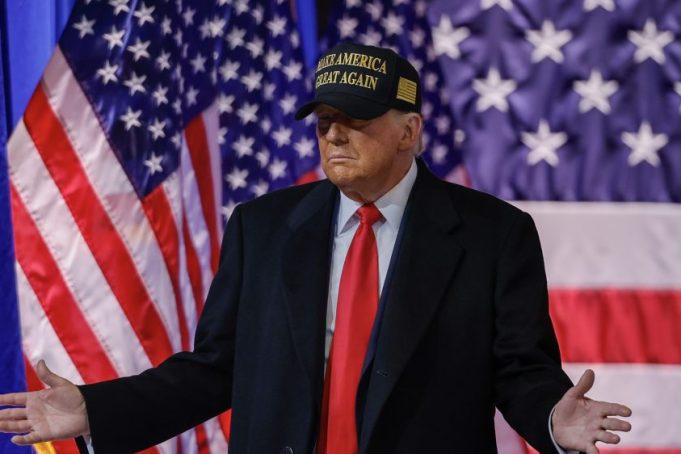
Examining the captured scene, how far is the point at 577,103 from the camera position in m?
2.88

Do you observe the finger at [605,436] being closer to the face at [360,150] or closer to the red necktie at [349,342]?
the red necktie at [349,342]

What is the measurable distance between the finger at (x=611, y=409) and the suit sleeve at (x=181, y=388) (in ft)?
2.36

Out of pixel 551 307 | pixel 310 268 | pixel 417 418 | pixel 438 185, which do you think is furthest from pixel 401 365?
pixel 551 307

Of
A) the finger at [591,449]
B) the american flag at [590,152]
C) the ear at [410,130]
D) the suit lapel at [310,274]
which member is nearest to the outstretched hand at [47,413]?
the suit lapel at [310,274]

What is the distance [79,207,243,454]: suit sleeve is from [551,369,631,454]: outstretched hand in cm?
65

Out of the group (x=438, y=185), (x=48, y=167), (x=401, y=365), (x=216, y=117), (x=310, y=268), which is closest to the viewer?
(x=401, y=365)

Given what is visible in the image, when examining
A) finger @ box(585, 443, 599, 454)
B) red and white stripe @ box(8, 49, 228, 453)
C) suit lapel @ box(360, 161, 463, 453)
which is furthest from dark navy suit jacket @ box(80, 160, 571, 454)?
red and white stripe @ box(8, 49, 228, 453)

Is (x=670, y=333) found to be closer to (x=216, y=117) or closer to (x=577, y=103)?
(x=577, y=103)

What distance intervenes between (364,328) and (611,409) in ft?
1.46

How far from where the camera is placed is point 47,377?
1.59 metres

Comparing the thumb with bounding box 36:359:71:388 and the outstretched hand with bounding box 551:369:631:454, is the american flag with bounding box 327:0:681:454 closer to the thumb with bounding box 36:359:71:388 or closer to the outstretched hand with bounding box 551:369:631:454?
the outstretched hand with bounding box 551:369:631:454

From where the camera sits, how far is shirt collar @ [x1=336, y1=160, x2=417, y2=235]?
69.8 inches

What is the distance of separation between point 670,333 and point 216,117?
1.61 m

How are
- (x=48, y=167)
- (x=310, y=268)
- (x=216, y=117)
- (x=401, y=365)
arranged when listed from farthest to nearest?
(x=216, y=117)
(x=48, y=167)
(x=310, y=268)
(x=401, y=365)
